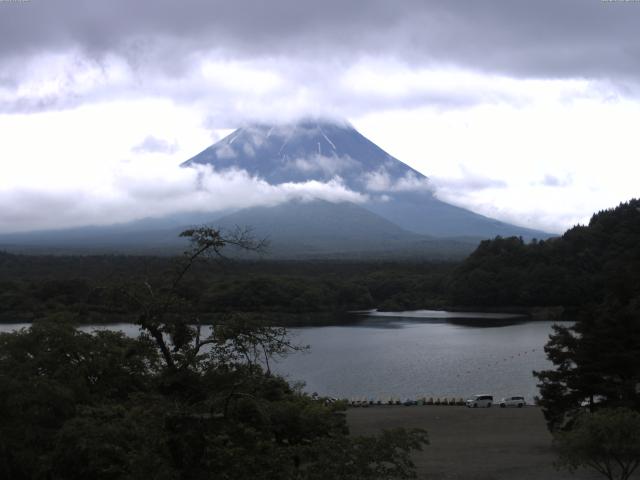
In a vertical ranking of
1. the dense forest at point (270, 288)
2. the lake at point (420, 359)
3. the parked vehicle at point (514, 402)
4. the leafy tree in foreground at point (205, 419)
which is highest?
the leafy tree in foreground at point (205, 419)

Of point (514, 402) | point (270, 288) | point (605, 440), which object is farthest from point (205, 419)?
point (270, 288)

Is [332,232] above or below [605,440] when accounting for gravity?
above

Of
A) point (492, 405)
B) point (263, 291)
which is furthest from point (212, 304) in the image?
point (492, 405)

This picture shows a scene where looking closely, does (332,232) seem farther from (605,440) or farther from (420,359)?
(605,440)

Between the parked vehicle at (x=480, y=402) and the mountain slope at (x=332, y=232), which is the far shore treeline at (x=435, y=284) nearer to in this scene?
the parked vehicle at (x=480, y=402)

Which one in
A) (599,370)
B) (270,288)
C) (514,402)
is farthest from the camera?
(270,288)

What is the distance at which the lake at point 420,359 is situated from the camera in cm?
→ 2644

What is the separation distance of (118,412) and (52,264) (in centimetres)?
6982

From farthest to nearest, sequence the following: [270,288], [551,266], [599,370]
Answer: [551,266]
[270,288]
[599,370]

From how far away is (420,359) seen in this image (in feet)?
107

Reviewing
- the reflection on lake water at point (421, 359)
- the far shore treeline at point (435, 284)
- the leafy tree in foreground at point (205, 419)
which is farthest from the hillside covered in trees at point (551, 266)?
the leafy tree in foreground at point (205, 419)

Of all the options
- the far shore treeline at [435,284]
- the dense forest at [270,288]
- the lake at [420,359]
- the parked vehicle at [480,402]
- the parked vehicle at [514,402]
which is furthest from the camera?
the far shore treeline at [435,284]

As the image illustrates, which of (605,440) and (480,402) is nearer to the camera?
(605,440)

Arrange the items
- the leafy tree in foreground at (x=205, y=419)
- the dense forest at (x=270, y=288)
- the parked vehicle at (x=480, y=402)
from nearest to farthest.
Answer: the leafy tree in foreground at (x=205, y=419) < the parked vehicle at (x=480, y=402) < the dense forest at (x=270, y=288)
